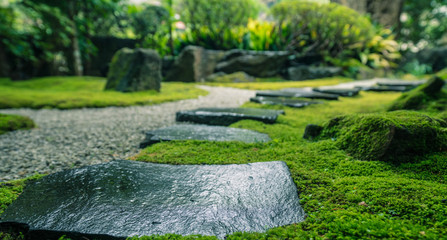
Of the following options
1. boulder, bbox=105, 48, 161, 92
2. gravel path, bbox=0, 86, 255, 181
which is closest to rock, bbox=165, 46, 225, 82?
boulder, bbox=105, 48, 161, 92

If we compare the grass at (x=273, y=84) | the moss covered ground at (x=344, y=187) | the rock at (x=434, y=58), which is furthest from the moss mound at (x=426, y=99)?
the rock at (x=434, y=58)

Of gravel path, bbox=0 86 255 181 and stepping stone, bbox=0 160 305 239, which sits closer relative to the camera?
stepping stone, bbox=0 160 305 239

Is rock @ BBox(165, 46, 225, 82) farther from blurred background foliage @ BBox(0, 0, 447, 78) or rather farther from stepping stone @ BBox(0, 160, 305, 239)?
stepping stone @ BBox(0, 160, 305, 239)

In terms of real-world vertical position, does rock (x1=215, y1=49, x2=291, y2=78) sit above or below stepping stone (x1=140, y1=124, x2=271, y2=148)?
above

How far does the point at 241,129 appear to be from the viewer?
2502 millimetres

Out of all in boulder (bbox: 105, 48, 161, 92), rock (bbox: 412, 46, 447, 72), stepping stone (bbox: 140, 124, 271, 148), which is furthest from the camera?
rock (bbox: 412, 46, 447, 72)

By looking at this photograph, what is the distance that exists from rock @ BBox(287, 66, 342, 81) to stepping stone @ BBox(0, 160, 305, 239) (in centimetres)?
938

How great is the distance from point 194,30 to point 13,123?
31.3 feet

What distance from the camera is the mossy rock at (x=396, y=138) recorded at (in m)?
1.41

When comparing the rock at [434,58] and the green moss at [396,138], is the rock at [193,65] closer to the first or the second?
the green moss at [396,138]

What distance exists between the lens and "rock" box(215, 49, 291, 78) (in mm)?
9961

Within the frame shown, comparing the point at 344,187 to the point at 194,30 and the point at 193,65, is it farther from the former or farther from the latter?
the point at 194,30

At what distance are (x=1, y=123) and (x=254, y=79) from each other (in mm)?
8078

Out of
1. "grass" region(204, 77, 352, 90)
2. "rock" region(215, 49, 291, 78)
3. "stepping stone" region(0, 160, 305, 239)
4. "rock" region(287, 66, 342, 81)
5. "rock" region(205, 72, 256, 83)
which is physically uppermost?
"rock" region(215, 49, 291, 78)
